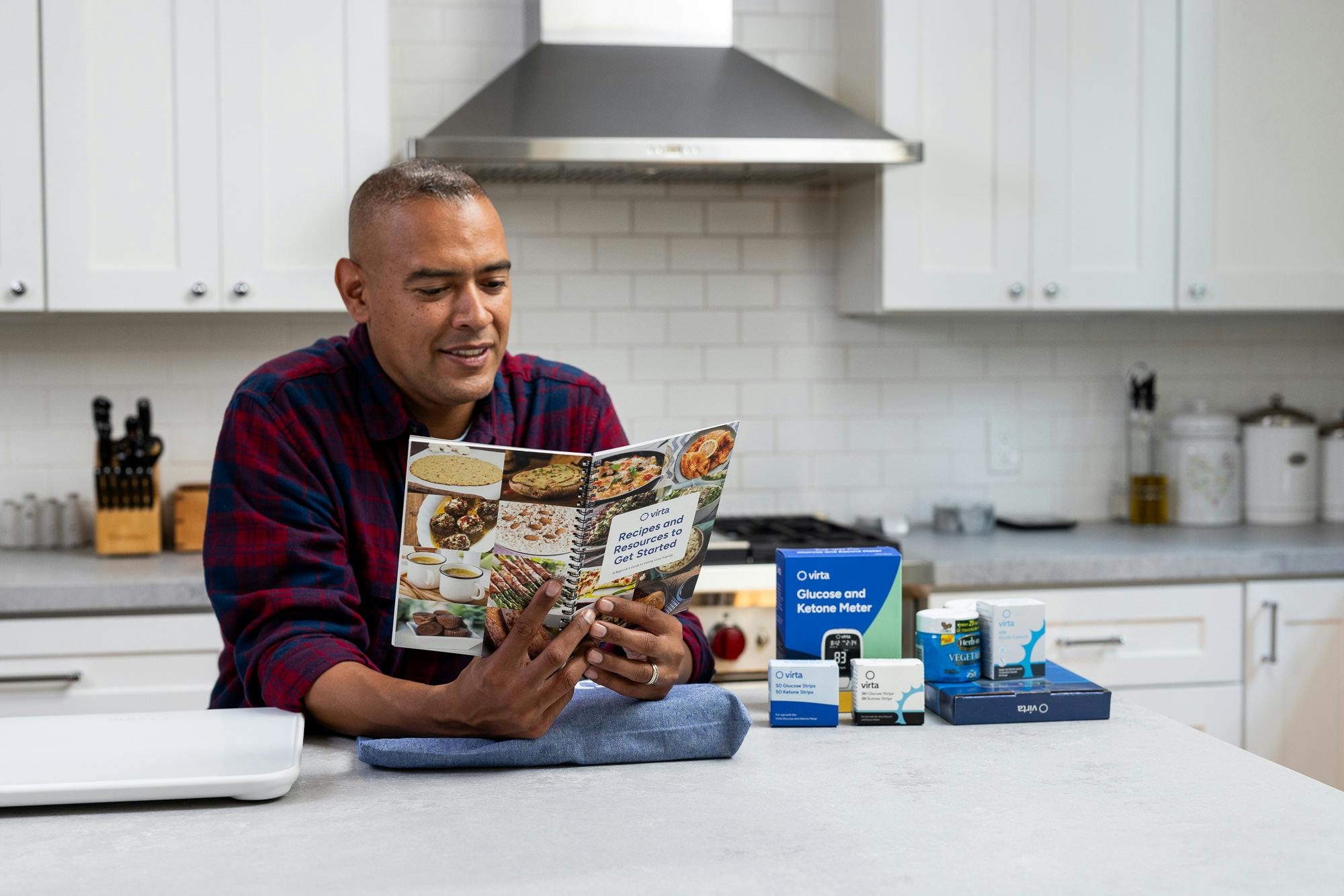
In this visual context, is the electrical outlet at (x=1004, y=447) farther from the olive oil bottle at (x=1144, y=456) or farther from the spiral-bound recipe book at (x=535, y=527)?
the spiral-bound recipe book at (x=535, y=527)

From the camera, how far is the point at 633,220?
348cm

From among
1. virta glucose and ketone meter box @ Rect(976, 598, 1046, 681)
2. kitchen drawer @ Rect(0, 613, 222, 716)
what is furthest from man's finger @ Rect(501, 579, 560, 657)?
kitchen drawer @ Rect(0, 613, 222, 716)

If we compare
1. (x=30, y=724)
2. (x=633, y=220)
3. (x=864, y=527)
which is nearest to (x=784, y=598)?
(x=30, y=724)

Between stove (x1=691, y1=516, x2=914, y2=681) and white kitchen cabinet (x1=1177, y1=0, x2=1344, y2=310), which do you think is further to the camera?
white kitchen cabinet (x1=1177, y1=0, x2=1344, y2=310)

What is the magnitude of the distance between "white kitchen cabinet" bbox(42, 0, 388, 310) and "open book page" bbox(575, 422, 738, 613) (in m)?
1.75

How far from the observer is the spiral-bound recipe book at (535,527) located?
1.34 m

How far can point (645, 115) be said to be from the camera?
9.70 ft

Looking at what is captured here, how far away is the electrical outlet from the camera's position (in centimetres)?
368

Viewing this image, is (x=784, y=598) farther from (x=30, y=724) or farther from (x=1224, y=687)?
(x=1224, y=687)

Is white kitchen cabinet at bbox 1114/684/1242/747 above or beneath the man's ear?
beneath

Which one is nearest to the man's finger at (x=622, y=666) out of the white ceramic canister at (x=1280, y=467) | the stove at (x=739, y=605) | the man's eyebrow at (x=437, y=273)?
the man's eyebrow at (x=437, y=273)

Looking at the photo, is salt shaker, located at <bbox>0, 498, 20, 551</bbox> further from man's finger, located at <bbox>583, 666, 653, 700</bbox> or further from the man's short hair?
man's finger, located at <bbox>583, 666, 653, 700</bbox>

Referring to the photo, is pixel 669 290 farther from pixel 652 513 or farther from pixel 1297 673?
pixel 652 513

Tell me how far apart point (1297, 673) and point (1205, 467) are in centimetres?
69
